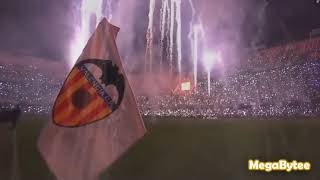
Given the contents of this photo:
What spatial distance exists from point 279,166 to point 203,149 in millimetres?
939

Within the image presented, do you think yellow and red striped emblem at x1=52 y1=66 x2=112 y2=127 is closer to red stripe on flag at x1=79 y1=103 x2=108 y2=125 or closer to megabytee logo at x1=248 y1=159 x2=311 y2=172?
red stripe on flag at x1=79 y1=103 x2=108 y2=125

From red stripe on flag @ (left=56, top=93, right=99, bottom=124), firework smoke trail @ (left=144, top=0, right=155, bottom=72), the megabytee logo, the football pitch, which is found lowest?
the megabytee logo

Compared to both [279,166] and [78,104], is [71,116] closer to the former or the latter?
[78,104]

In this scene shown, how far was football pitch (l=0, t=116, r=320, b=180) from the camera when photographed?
4496 mm

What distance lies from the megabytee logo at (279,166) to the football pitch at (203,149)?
0.15ft

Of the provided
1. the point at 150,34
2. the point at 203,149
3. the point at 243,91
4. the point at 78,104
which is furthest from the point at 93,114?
the point at 150,34

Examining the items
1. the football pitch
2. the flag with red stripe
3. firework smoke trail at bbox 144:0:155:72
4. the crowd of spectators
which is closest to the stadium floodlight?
the crowd of spectators

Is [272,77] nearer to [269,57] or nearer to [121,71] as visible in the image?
[269,57]

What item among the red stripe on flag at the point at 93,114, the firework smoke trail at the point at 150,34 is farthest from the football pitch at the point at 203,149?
the firework smoke trail at the point at 150,34

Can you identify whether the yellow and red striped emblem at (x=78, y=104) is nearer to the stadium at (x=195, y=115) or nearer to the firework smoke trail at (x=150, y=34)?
the stadium at (x=195, y=115)

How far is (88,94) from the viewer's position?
3.31m

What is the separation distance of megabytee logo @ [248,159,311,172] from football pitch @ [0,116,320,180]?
46mm

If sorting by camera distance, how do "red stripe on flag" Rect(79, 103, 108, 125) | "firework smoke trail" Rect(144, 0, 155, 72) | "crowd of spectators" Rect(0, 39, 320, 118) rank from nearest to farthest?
"red stripe on flag" Rect(79, 103, 108, 125) < "crowd of spectators" Rect(0, 39, 320, 118) < "firework smoke trail" Rect(144, 0, 155, 72)

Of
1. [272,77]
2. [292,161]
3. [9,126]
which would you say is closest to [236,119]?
[292,161]
